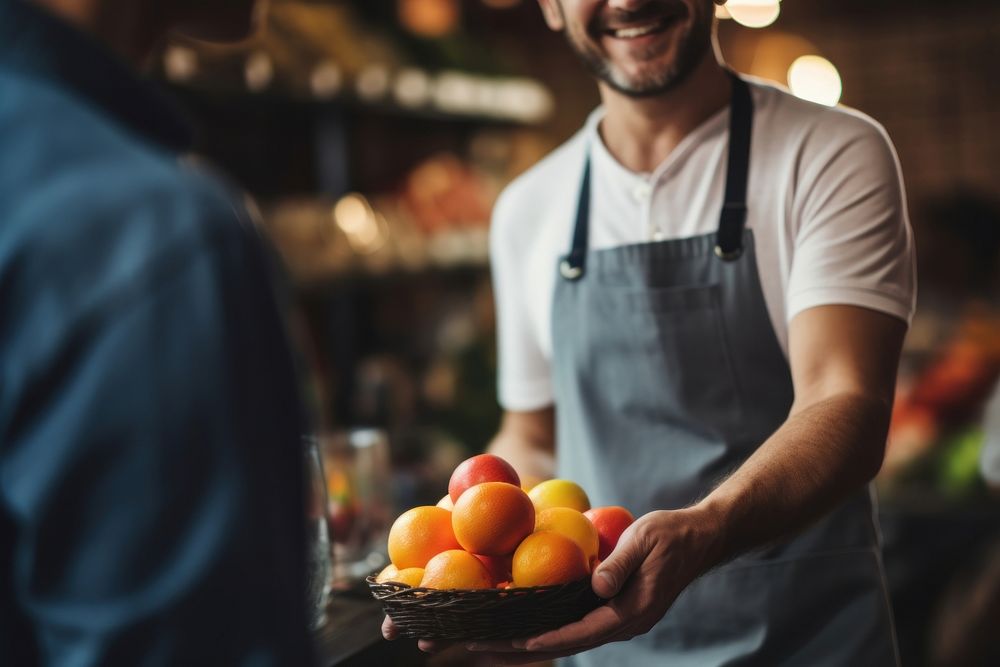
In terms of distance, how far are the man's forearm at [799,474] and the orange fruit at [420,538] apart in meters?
0.31

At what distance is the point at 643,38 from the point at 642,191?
0.25 meters

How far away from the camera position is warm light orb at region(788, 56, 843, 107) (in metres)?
6.74

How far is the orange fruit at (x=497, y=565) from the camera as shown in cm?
128

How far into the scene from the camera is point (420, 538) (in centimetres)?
132

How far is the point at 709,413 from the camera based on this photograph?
66.4 inches

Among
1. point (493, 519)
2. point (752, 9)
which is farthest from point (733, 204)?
point (752, 9)

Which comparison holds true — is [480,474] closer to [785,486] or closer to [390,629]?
[390,629]

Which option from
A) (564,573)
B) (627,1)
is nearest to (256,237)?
(564,573)

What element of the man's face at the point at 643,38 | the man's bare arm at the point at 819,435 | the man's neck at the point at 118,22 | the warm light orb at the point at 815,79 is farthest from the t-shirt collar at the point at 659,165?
the warm light orb at the point at 815,79

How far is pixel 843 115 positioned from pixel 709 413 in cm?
50

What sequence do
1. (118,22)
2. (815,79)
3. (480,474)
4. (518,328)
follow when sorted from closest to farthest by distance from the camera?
(118,22), (480,474), (518,328), (815,79)

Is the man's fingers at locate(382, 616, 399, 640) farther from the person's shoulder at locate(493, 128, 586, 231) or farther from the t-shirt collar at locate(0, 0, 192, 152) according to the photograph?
the person's shoulder at locate(493, 128, 586, 231)

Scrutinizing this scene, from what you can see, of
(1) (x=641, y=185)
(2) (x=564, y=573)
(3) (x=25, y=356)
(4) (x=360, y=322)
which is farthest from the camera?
(4) (x=360, y=322)

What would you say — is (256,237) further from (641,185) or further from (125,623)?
(641,185)
